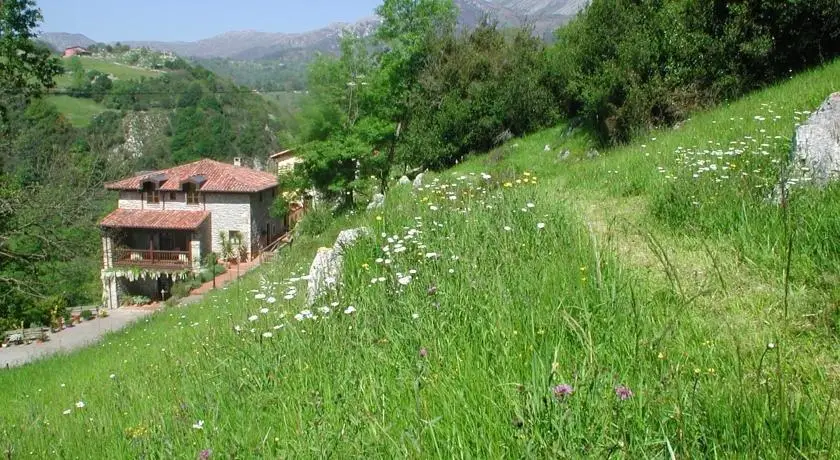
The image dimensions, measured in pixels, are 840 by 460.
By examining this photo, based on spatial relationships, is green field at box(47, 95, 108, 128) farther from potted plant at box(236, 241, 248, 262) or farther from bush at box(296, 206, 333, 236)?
bush at box(296, 206, 333, 236)

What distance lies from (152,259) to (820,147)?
4019 centimetres

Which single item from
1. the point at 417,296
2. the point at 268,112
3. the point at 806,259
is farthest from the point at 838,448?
the point at 268,112

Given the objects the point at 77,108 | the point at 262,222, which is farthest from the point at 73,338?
the point at 77,108

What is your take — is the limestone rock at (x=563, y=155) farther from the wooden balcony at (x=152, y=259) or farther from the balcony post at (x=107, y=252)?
the balcony post at (x=107, y=252)

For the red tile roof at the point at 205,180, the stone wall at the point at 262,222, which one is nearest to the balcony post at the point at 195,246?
the red tile roof at the point at 205,180

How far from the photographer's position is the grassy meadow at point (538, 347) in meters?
1.99

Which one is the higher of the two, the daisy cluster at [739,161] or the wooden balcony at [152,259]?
the daisy cluster at [739,161]

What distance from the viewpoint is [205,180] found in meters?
42.5

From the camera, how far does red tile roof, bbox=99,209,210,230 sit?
39.7 m

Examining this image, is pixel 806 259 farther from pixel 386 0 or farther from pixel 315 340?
pixel 386 0

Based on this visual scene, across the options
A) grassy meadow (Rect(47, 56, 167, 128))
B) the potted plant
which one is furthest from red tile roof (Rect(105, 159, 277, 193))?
grassy meadow (Rect(47, 56, 167, 128))

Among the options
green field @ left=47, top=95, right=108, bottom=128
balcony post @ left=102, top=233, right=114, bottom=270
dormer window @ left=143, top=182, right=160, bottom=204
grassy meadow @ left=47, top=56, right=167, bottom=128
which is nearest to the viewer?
balcony post @ left=102, top=233, right=114, bottom=270

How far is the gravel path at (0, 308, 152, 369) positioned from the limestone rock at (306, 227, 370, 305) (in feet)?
55.3

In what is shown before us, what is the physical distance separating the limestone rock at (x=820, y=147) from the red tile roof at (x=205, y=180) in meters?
39.4
